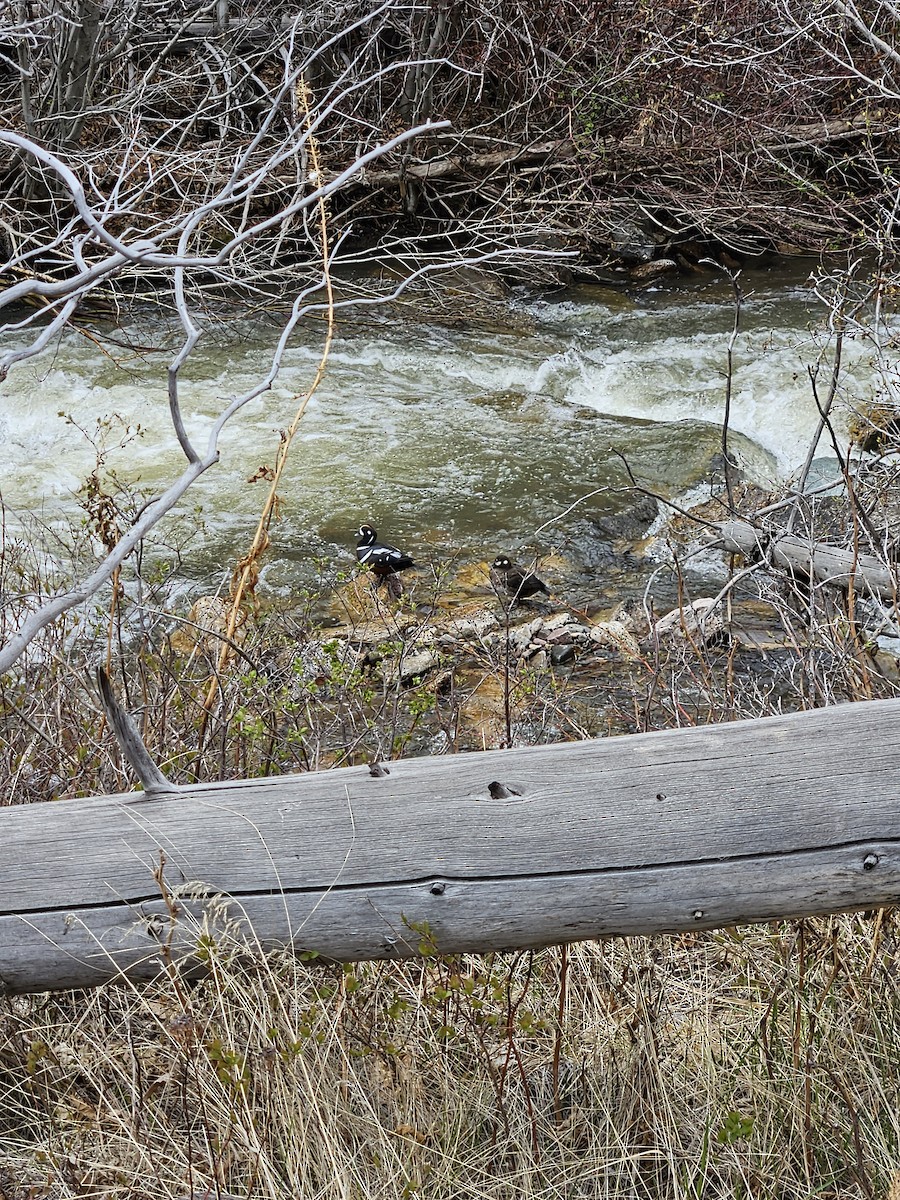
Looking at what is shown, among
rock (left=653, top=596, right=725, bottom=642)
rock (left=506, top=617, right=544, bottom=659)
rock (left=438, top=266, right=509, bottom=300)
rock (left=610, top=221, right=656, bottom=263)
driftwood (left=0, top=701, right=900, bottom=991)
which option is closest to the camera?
driftwood (left=0, top=701, right=900, bottom=991)

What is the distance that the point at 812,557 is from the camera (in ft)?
11.9

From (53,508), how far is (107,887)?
589 centimetres

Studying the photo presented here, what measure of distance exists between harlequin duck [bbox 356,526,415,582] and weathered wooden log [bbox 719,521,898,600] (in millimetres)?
2590

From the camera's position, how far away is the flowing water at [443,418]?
25.0 ft

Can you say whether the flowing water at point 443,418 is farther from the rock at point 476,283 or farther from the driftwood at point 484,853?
the driftwood at point 484,853

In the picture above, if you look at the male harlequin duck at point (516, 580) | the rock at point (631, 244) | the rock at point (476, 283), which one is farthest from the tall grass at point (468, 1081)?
the rock at point (631, 244)

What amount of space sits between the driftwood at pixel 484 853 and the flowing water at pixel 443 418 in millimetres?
4778

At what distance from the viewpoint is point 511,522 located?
7586 millimetres

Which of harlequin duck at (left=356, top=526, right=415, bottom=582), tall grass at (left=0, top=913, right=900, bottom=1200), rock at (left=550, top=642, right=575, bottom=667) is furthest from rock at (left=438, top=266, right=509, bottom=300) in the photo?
tall grass at (left=0, top=913, right=900, bottom=1200)

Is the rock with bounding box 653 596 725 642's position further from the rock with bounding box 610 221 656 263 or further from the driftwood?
the rock with bounding box 610 221 656 263

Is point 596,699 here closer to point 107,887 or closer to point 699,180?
point 107,887

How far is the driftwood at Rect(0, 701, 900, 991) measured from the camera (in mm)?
1927

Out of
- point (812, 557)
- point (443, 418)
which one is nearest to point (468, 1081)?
point (812, 557)

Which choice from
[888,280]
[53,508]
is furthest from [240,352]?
[888,280]
